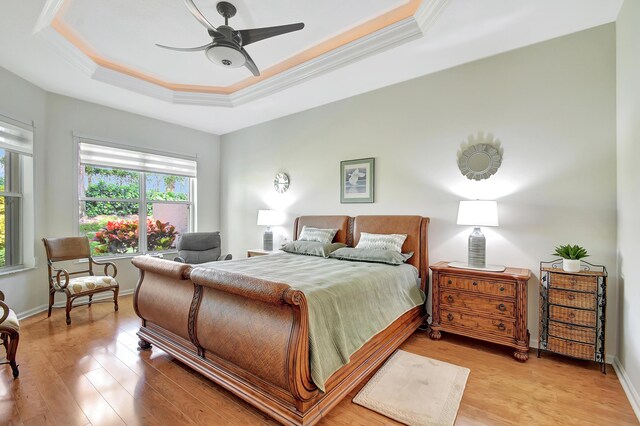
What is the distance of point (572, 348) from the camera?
242 cm

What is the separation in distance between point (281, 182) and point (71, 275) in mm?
3300

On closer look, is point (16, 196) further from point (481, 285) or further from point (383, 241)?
point (481, 285)

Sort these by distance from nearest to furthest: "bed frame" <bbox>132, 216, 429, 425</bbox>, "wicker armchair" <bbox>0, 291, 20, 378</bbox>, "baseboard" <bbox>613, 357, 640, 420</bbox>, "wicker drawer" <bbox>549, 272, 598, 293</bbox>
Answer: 1. "bed frame" <bbox>132, 216, 429, 425</bbox>
2. "baseboard" <bbox>613, 357, 640, 420</bbox>
3. "wicker armchair" <bbox>0, 291, 20, 378</bbox>
4. "wicker drawer" <bbox>549, 272, 598, 293</bbox>

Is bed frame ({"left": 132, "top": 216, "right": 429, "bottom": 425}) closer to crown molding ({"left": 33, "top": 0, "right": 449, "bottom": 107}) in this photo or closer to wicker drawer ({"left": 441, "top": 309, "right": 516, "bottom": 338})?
wicker drawer ({"left": 441, "top": 309, "right": 516, "bottom": 338})

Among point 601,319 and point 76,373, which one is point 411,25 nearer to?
point 601,319

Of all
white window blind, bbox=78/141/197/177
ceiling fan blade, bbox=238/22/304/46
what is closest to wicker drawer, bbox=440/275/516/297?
ceiling fan blade, bbox=238/22/304/46

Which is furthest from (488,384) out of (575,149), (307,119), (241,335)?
(307,119)

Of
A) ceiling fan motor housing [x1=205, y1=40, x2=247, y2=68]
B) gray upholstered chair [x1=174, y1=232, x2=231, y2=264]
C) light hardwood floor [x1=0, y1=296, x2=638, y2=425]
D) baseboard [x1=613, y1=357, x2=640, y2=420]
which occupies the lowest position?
light hardwood floor [x1=0, y1=296, x2=638, y2=425]

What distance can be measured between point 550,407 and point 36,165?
585 centimetres

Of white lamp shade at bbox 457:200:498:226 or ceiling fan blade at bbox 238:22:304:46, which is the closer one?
ceiling fan blade at bbox 238:22:304:46

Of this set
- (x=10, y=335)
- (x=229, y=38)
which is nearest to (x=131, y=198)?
(x=10, y=335)

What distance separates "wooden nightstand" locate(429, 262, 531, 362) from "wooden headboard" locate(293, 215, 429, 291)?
1.08 ft

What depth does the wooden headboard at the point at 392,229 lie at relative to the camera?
3.38m

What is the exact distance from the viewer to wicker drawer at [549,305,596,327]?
2.36 m
